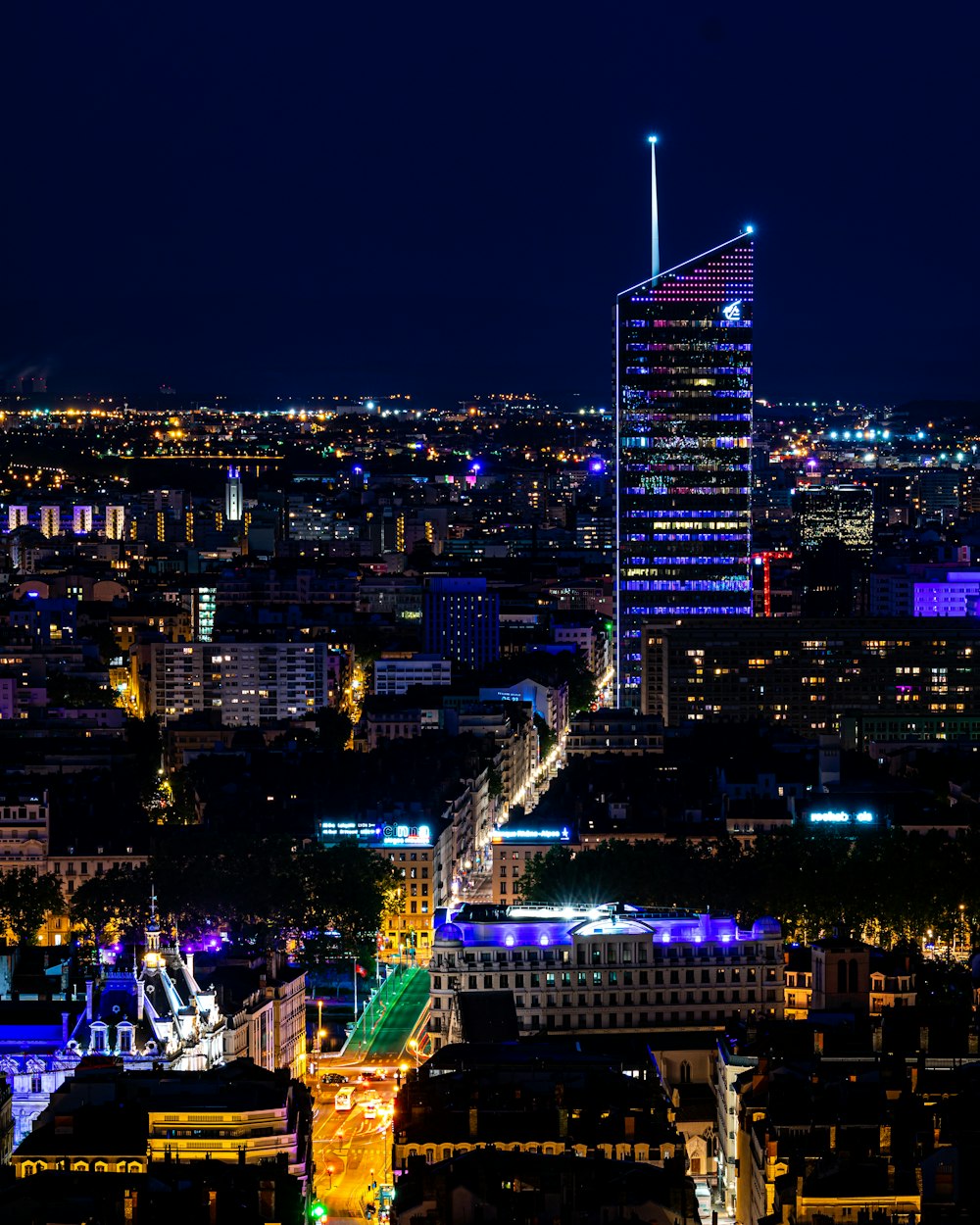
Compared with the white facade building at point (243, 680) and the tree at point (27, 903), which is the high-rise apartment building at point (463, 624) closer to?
the white facade building at point (243, 680)

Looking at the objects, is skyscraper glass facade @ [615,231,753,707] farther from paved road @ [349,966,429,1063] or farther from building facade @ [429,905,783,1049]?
building facade @ [429,905,783,1049]

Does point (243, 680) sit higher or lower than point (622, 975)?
higher

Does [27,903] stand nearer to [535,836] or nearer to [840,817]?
[535,836]

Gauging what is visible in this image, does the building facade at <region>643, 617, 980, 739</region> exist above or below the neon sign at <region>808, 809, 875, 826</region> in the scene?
above

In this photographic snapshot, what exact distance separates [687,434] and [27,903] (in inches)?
2707

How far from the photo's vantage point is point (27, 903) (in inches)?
3568

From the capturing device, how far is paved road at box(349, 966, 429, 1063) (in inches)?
2943

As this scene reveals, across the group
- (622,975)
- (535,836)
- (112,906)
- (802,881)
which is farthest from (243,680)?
(622,975)

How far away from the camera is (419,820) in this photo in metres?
99.5

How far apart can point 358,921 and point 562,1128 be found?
3113cm

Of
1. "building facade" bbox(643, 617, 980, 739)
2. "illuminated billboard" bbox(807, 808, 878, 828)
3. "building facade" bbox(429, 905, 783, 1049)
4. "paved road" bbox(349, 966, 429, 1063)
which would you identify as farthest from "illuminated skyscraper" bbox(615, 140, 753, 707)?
"building facade" bbox(429, 905, 783, 1049)

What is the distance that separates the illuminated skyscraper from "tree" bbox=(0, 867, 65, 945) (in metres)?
62.7

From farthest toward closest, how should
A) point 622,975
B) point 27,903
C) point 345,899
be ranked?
point 27,903 → point 345,899 → point 622,975

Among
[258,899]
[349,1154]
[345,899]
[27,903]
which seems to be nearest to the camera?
[349,1154]
